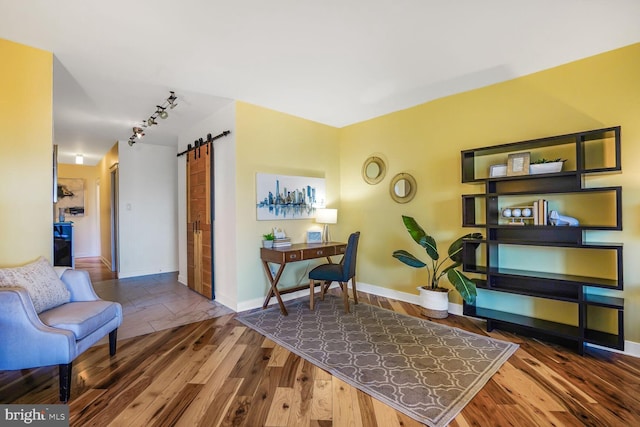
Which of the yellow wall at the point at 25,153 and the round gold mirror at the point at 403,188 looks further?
the round gold mirror at the point at 403,188

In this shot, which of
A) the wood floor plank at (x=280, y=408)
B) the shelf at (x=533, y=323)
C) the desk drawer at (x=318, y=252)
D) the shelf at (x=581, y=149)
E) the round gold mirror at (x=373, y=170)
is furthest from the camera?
the round gold mirror at (x=373, y=170)

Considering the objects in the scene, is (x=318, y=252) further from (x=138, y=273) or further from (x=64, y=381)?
(x=138, y=273)

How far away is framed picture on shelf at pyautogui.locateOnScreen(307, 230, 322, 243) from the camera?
4.22 metres

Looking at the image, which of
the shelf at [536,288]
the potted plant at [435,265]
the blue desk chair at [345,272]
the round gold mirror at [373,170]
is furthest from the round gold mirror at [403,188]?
the shelf at [536,288]

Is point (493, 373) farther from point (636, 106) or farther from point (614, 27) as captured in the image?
point (614, 27)

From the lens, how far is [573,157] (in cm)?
271

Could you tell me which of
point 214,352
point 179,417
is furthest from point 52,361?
point 214,352

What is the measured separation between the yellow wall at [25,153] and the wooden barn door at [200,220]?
5.58 feet

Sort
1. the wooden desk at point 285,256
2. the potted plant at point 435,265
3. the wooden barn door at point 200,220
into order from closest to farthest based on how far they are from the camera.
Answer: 1. the potted plant at point 435,265
2. the wooden desk at point 285,256
3. the wooden barn door at point 200,220

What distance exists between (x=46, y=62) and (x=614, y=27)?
448 cm

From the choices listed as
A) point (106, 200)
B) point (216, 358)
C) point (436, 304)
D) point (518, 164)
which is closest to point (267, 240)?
point (216, 358)

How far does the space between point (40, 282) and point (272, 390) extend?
73.1 inches

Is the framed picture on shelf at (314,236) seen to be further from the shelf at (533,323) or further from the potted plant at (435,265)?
the shelf at (533,323)

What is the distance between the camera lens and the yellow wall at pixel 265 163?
3.63m
